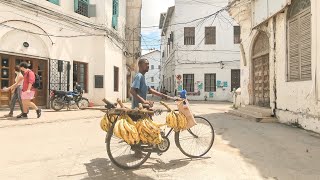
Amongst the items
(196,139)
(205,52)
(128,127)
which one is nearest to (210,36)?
(205,52)

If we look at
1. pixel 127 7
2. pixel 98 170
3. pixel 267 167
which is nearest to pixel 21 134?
pixel 98 170

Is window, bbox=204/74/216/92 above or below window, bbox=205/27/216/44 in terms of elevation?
below

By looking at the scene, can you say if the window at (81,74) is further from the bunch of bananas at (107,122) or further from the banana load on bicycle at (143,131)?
the bunch of bananas at (107,122)

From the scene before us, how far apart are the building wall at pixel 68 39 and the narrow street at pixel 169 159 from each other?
6.92 meters

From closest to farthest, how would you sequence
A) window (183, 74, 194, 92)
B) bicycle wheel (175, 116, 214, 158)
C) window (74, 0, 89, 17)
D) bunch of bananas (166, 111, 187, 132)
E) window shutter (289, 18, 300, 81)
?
bunch of bananas (166, 111, 187, 132)
bicycle wheel (175, 116, 214, 158)
window shutter (289, 18, 300, 81)
window (74, 0, 89, 17)
window (183, 74, 194, 92)

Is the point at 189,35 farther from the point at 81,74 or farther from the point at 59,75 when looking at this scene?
the point at 59,75

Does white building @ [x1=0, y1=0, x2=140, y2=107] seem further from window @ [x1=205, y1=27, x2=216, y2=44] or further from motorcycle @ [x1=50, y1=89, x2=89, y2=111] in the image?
window @ [x1=205, y1=27, x2=216, y2=44]

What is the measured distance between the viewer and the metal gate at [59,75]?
15789mm

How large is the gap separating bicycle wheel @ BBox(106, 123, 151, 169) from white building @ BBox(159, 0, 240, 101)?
83.0 feet

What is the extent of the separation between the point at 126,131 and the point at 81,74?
14.2 m

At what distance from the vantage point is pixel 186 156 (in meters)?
5.55

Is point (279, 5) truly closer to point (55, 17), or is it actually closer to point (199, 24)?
point (55, 17)

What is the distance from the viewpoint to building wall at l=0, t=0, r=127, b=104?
44.4ft

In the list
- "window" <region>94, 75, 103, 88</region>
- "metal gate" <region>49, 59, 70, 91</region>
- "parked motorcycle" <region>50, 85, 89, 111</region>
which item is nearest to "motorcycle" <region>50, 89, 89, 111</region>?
"parked motorcycle" <region>50, 85, 89, 111</region>
